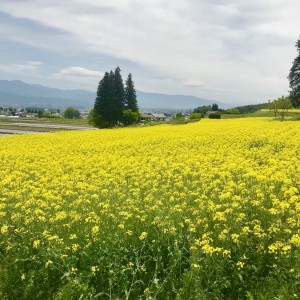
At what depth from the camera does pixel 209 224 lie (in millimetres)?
6652

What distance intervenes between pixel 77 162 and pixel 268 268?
9.58 meters

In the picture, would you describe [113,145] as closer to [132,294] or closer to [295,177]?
[295,177]

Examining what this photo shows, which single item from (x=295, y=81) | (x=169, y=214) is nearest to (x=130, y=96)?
(x=295, y=81)

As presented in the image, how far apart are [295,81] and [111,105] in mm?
34577

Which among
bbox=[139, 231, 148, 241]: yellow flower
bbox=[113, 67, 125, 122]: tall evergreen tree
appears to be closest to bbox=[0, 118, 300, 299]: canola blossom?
bbox=[139, 231, 148, 241]: yellow flower

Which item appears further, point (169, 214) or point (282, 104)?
point (282, 104)

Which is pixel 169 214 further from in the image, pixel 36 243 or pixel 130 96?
pixel 130 96

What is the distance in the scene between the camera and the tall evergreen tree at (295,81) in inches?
2076

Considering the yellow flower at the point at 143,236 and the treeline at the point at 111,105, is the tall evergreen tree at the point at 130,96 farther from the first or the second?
the yellow flower at the point at 143,236

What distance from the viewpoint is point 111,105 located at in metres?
71.6

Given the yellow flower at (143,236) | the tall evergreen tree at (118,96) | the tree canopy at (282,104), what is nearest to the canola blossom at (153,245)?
the yellow flower at (143,236)

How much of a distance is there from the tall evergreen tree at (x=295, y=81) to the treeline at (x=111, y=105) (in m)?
32.4

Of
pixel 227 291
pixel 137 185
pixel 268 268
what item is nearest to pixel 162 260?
pixel 227 291

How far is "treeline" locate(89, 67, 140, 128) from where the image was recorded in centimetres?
7175
